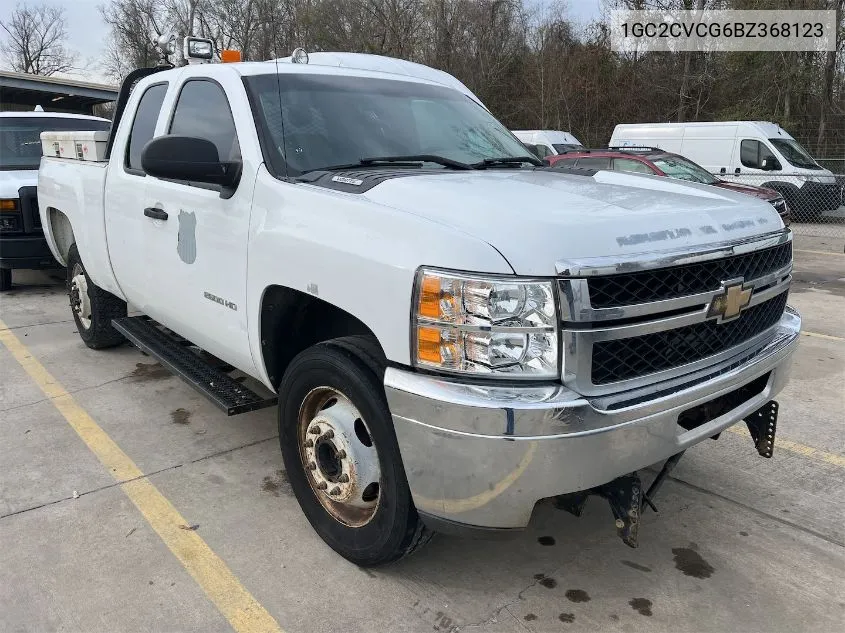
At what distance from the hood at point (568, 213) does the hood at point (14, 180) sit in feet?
21.9

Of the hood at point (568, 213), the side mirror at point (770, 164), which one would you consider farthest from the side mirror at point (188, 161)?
the side mirror at point (770, 164)

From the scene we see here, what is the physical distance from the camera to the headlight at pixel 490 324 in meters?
2.19

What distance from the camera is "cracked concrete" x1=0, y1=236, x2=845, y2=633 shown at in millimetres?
2662

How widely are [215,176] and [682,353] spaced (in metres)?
2.09

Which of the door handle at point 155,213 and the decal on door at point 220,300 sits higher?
the door handle at point 155,213

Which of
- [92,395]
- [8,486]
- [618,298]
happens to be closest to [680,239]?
[618,298]

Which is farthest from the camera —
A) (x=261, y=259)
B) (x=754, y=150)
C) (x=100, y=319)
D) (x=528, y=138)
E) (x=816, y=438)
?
(x=528, y=138)

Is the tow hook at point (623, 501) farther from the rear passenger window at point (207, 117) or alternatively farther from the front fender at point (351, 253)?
the rear passenger window at point (207, 117)

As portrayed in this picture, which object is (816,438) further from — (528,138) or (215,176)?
(528,138)

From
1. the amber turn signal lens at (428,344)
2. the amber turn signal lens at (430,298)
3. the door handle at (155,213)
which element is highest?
the door handle at (155,213)

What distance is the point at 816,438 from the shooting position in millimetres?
4273

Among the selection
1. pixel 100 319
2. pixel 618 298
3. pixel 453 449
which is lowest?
pixel 100 319

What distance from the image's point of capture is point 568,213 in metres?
2.40

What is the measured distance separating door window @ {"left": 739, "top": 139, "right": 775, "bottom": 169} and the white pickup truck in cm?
1480
